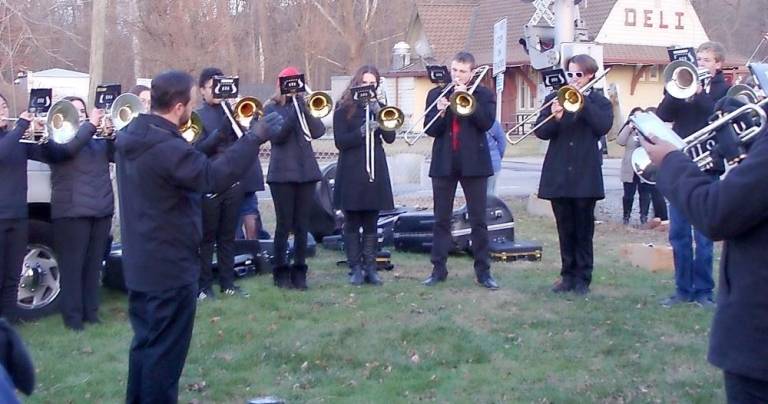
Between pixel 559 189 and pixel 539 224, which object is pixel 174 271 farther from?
pixel 539 224

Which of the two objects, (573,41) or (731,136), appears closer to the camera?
(731,136)

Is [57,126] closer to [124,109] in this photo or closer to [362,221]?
[124,109]

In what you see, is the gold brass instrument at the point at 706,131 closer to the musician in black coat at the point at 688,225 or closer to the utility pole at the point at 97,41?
the musician in black coat at the point at 688,225

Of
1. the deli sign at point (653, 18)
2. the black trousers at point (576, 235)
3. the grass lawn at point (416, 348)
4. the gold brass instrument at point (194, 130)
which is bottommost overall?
the grass lawn at point (416, 348)

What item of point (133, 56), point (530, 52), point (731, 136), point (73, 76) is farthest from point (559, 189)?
point (133, 56)

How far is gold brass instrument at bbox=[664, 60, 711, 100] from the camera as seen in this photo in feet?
25.6

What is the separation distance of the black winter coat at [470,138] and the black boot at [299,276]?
148 cm

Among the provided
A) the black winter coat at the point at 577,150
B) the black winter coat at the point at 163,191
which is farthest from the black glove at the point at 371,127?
the black winter coat at the point at 163,191

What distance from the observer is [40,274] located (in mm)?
8266

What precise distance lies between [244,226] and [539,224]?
4903mm

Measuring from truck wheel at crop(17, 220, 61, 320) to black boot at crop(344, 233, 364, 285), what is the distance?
2568mm

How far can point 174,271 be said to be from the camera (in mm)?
5340

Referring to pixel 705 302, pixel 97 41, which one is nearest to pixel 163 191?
pixel 705 302

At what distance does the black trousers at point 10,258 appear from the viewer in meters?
7.51
